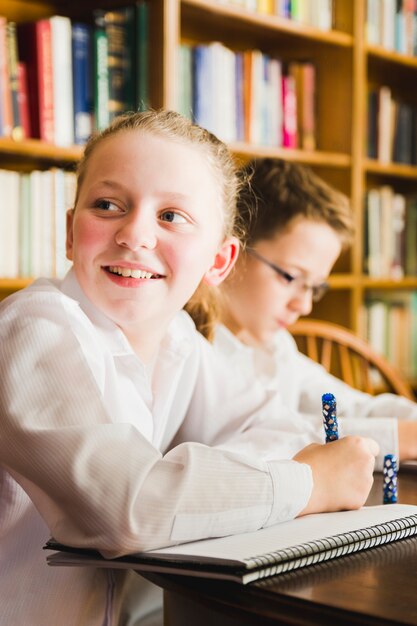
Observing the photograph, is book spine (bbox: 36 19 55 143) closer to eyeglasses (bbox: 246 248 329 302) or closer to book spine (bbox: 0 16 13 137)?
book spine (bbox: 0 16 13 137)

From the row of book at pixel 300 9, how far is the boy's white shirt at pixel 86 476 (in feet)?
6.08

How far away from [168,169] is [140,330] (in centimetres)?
22

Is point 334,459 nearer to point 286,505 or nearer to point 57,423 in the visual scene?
point 286,505

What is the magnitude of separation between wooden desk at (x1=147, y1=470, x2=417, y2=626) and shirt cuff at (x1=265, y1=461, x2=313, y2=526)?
9 centimetres

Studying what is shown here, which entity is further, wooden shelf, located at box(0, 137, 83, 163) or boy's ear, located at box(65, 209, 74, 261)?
wooden shelf, located at box(0, 137, 83, 163)

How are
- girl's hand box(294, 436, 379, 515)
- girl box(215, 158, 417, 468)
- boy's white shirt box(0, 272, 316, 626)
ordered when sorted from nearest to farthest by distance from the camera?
boy's white shirt box(0, 272, 316, 626), girl's hand box(294, 436, 379, 515), girl box(215, 158, 417, 468)

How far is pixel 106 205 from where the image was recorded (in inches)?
41.2

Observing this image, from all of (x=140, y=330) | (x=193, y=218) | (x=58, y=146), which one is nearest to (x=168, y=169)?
(x=193, y=218)

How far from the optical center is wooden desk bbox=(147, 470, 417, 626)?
67 cm

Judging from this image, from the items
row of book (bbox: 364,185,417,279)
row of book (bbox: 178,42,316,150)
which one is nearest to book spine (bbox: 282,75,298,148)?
row of book (bbox: 178,42,316,150)

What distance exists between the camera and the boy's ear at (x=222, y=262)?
124 cm

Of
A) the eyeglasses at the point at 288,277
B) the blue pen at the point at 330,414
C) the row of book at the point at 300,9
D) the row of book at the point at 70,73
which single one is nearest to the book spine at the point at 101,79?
the row of book at the point at 70,73

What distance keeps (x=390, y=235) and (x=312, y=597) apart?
2672mm

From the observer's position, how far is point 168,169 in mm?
1045
